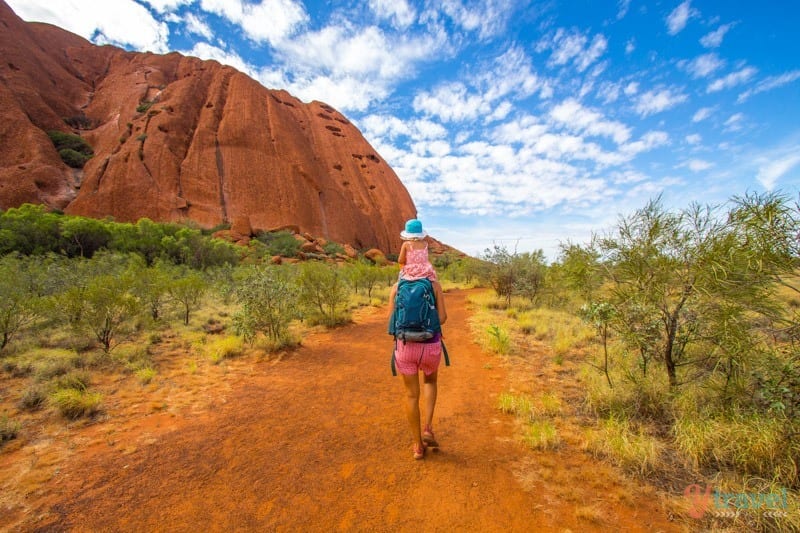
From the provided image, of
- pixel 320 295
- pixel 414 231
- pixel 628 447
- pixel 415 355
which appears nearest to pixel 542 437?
pixel 628 447

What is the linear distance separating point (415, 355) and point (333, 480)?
133 cm

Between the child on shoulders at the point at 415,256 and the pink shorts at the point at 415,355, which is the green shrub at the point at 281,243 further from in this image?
the pink shorts at the point at 415,355

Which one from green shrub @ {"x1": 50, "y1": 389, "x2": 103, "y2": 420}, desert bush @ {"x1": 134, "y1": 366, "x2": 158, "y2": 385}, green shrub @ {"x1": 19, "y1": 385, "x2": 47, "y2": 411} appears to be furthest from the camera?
desert bush @ {"x1": 134, "y1": 366, "x2": 158, "y2": 385}

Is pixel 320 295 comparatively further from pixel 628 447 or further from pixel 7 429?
pixel 628 447

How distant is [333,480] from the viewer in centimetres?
284

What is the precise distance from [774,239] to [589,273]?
1.91 metres

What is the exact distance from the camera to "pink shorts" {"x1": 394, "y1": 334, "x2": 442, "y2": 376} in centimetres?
284

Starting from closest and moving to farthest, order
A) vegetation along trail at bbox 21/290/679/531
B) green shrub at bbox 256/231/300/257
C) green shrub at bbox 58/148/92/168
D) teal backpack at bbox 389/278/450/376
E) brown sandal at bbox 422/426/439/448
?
vegetation along trail at bbox 21/290/679/531 < teal backpack at bbox 389/278/450/376 < brown sandal at bbox 422/426/439/448 < green shrub at bbox 256/231/300/257 < green shrub at bbox 58/148/92/168

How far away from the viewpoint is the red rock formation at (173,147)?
27.5 metres

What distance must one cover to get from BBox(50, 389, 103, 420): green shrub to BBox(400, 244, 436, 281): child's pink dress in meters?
4.32

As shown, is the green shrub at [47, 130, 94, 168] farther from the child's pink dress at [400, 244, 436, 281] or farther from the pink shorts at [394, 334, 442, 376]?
the pink shorts at [394, 334, 442, 376]

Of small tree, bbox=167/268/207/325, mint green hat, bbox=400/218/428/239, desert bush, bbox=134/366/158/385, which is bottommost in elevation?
desert bush, bbox=134/366/158/385

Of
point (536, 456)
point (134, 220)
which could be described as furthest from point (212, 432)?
point (134, 220)

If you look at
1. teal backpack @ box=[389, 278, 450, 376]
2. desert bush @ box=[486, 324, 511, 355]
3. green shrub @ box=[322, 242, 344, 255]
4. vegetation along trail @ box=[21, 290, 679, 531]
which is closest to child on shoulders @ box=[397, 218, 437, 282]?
teal backpack @ box=[389, 278, 450, 376]
